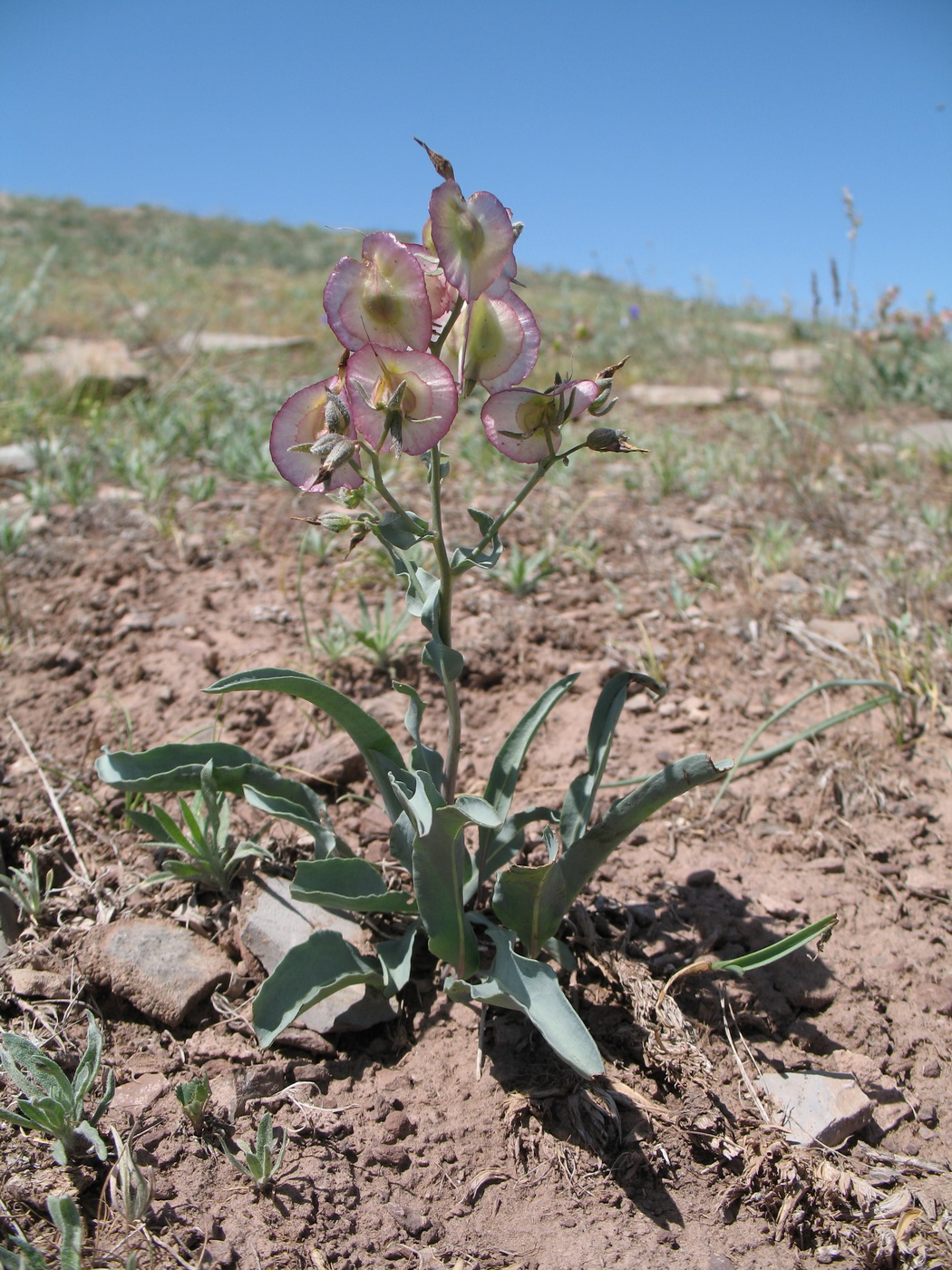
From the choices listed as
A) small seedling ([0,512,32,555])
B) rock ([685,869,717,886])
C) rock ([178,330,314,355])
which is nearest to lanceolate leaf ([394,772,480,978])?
rock ([685,869,717,886])

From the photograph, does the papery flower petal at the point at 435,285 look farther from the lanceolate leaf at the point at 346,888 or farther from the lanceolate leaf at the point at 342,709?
the lanceolate leaf at the point at 346,888

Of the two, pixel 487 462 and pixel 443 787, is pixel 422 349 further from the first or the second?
pixel 487 462

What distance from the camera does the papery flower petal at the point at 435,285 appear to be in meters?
1.19

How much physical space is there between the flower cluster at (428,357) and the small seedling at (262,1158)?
3.13ft

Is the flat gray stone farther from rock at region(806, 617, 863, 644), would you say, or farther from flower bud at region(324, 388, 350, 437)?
flower bud at region(324, 388, 350, 437)

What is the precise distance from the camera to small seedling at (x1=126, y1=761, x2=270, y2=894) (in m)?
1.62

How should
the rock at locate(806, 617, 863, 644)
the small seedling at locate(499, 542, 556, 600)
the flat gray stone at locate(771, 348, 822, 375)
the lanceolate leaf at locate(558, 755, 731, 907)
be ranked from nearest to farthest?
the lanceolate leaf at locate(558, 755, 731, 907), the rock at locate(806, 617, 863, 644), the small seedling at locate(499, 542, 556, 600), the flat gray stone at locate(771, 348, 822, 375)

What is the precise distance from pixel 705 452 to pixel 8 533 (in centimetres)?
328

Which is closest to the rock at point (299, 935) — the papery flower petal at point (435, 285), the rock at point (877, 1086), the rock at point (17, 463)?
the rock at point (877, 1086)

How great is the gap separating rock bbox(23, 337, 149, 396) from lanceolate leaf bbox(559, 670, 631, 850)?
4.20 metres

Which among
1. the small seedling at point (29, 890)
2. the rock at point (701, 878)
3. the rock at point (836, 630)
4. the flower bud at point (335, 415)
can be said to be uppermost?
the flower bud at point (335, 415)

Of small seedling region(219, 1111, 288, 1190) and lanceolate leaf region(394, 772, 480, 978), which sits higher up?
lanceolate leaf region(394, 772, 480, 978)

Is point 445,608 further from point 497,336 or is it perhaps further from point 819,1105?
point 819,1105

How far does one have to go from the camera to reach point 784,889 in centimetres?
185
